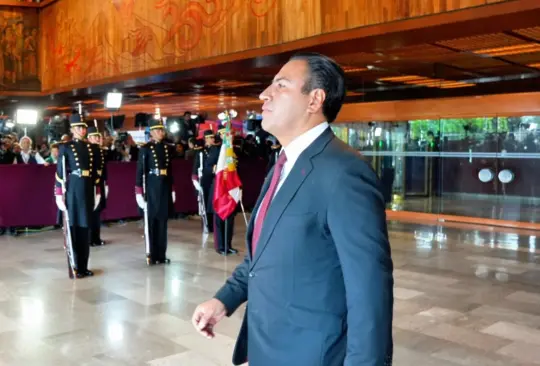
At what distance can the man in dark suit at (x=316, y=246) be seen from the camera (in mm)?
1613

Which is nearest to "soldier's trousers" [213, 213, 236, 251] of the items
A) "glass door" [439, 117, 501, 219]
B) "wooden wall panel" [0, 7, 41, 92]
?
"glass door" [439, 117, 501, 219]

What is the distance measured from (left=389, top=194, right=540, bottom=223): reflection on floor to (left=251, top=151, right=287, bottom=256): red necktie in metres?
10.5

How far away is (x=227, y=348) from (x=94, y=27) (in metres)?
9.95

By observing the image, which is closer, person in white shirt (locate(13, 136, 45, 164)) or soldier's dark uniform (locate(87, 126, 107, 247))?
soldier's dark uniform (locate(87, 126, 107, 247))

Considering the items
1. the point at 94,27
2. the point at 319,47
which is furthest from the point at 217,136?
the point at 94,27

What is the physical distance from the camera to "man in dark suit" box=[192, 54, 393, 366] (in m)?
1.61

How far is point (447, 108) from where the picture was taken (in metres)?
12.1

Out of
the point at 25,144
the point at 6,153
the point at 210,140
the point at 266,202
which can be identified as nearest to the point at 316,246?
the point at 266,202

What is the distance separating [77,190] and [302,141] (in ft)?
17.9

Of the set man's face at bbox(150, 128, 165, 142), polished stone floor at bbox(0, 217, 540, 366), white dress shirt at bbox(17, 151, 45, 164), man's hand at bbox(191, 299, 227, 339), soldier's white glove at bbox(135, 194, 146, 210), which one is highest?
man's face at bbox(150, 128, 165, 142)

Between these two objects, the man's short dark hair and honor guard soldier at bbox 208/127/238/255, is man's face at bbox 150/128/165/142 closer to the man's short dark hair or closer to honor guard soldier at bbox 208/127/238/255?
honor guard soldier at bbox 208/127/238/255

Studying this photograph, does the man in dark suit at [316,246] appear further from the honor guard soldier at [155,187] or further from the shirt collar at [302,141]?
the honor guard soldier at [155,187]

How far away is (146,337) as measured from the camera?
4.68 metres

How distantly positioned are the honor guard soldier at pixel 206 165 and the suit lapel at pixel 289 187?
7618mm
